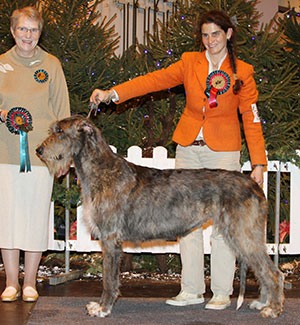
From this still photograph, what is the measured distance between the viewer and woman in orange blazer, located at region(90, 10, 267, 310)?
3766mm

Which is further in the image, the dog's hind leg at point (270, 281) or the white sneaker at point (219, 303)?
the white sneaker at point (219, 303)

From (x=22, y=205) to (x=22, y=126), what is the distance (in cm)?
67

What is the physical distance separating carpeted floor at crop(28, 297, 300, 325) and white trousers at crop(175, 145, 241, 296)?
193mm

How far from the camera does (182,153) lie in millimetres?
4004

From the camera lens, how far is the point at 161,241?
511cm

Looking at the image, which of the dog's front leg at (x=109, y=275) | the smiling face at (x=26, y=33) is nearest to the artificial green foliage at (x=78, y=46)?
the smiling face at (x=26, y=33)

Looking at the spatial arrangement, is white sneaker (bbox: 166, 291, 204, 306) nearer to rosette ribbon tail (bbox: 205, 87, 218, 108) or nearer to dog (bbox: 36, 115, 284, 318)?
dog (bbox: 36, 115, 284, 318)

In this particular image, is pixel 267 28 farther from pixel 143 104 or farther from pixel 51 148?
pixel 51 148

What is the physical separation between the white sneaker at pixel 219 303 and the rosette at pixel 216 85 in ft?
5.20

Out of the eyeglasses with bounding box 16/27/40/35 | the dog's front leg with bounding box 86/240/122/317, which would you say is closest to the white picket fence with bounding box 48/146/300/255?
the dog's front leg with bounding box 86/240/122/317

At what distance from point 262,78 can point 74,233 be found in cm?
295

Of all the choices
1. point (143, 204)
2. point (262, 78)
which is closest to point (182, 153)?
point (143, 204)

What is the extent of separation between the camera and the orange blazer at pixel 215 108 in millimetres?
3816

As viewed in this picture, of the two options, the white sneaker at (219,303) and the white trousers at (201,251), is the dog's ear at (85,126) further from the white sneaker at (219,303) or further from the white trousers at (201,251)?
the white sneaker at (219,303)
